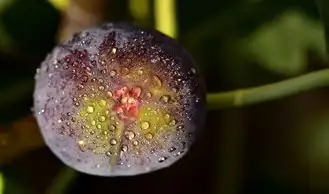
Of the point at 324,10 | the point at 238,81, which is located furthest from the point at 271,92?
the point at 238,81

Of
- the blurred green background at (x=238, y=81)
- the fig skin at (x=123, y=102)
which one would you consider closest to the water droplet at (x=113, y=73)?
the fig skin at (x=123, y=102)

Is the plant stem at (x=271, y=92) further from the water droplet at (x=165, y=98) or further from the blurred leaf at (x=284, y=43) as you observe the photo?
the blurred leaf at (x=284, y=43)

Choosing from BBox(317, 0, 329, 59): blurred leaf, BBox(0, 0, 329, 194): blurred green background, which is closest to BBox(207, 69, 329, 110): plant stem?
BBox(317, 0, 329, 59): blurred leaf

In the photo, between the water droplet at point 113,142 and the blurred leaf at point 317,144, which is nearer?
the water droplet at point 113,142

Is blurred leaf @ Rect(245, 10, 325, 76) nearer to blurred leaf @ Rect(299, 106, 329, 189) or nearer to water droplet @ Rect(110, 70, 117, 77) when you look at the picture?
blurred leaf @ Rect(299, 106, 329, 189)

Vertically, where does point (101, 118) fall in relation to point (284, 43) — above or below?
below

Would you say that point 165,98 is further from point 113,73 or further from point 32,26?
point 32,26

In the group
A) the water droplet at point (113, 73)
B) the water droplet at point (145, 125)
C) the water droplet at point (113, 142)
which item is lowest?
the water droplet at point (113, 142)

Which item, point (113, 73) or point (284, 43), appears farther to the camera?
point (284, 43)
